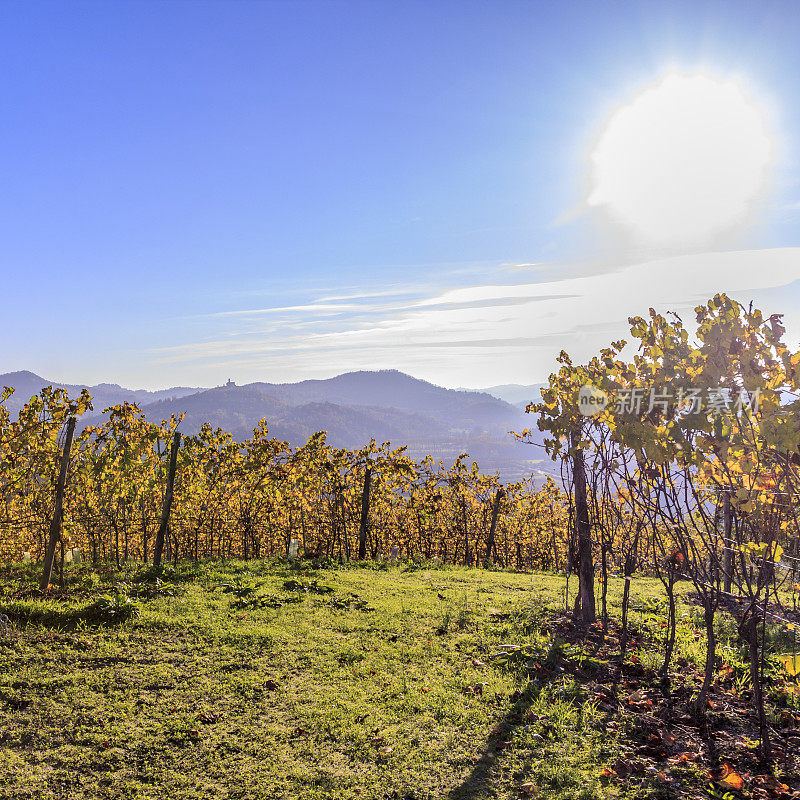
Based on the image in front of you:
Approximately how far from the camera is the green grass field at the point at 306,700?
198 inches

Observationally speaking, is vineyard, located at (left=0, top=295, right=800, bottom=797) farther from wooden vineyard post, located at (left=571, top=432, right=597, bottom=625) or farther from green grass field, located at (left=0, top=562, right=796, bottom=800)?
green grass field, located at (left=0, top=562, right=796, bottom=800)

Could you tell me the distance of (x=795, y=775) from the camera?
197 inches

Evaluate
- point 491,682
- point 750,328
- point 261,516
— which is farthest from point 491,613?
point 261,516

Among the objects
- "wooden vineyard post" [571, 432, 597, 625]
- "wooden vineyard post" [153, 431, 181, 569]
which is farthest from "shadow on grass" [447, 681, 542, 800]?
"wooden vineyard post" [153, 431, 181, 569]

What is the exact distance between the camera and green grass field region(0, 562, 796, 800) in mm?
5035

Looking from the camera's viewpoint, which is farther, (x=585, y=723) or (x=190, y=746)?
(x=585, y=723)

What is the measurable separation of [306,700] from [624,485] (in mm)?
5755

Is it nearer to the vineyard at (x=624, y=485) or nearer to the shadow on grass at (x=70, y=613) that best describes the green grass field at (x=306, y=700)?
the shadow on grass at (x=70, y=613)

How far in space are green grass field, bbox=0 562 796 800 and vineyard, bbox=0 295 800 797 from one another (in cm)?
69

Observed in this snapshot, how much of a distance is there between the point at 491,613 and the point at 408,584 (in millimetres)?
3468

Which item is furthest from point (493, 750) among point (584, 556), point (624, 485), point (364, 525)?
point (364, 525)

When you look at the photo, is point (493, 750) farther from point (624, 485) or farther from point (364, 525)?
point (364, 525)

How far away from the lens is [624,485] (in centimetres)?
818

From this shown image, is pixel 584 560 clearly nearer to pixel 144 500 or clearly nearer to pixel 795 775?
pixel 795 775
